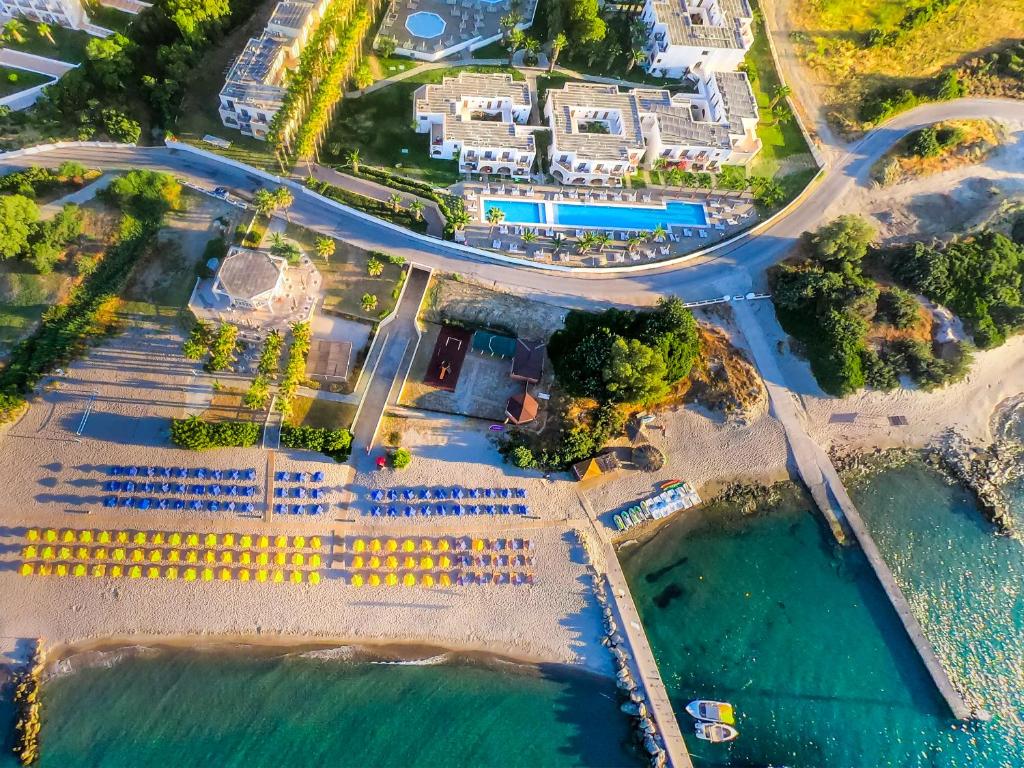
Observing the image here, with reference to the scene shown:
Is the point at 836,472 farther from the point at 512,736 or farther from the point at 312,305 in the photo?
the point at 312,305

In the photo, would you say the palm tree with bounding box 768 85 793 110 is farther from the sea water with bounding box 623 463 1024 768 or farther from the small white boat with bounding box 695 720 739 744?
the small white boat with bounding box 695 720 739 744

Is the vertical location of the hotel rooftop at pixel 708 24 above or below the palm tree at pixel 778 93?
above

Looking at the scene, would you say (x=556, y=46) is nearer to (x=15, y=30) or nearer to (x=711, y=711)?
(x=15, y=30)

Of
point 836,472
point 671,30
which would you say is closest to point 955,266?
point 836,472

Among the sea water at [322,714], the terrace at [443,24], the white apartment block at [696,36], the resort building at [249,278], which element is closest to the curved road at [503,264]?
the resort building at [249,278]

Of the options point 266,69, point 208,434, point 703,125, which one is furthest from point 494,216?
point 208,434

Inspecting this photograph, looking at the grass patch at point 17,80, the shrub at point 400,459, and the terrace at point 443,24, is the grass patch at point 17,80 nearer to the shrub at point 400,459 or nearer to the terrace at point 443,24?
the terrace at point 443,24
